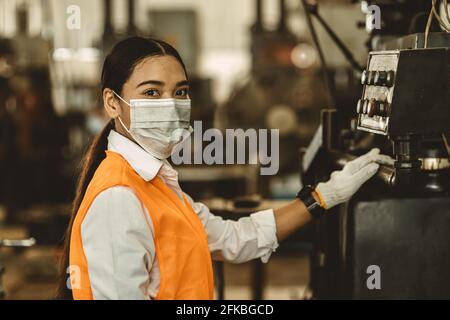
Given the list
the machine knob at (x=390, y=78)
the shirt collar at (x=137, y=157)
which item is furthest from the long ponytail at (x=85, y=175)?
the machine knob at (x=390, y=78)

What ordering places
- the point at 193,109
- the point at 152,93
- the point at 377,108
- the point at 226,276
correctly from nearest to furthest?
the point at 152,93, the point at 377,108, the point at 226,276, the point at 193,109

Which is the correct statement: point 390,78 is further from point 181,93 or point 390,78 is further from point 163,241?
point 163,241

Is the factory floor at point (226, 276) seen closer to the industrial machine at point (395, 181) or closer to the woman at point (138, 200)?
the industrial machine at point (395, 181)

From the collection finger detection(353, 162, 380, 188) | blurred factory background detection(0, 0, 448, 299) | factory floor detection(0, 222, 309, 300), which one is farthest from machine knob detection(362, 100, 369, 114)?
blurred factory background detection(0, 0, 448, 299)

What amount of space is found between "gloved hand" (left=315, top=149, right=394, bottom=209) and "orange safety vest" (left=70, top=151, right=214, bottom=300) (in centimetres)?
57

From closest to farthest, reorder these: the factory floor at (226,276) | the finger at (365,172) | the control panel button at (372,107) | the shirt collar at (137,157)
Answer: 1. the shirt collar at (137,157)
2. the control panel button at (372,107)
3. the finger at (365,172)
4. the factory floor at (226,276)

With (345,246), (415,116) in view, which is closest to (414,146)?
(415,116)

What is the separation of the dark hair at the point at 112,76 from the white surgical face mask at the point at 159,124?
7 centimetres

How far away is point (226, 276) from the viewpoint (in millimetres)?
6195

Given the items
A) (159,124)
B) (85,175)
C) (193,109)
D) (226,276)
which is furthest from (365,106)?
(193,109)

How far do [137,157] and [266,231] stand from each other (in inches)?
25.7

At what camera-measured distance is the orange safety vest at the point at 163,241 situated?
1884 mm

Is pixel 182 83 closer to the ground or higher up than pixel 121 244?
higher up
